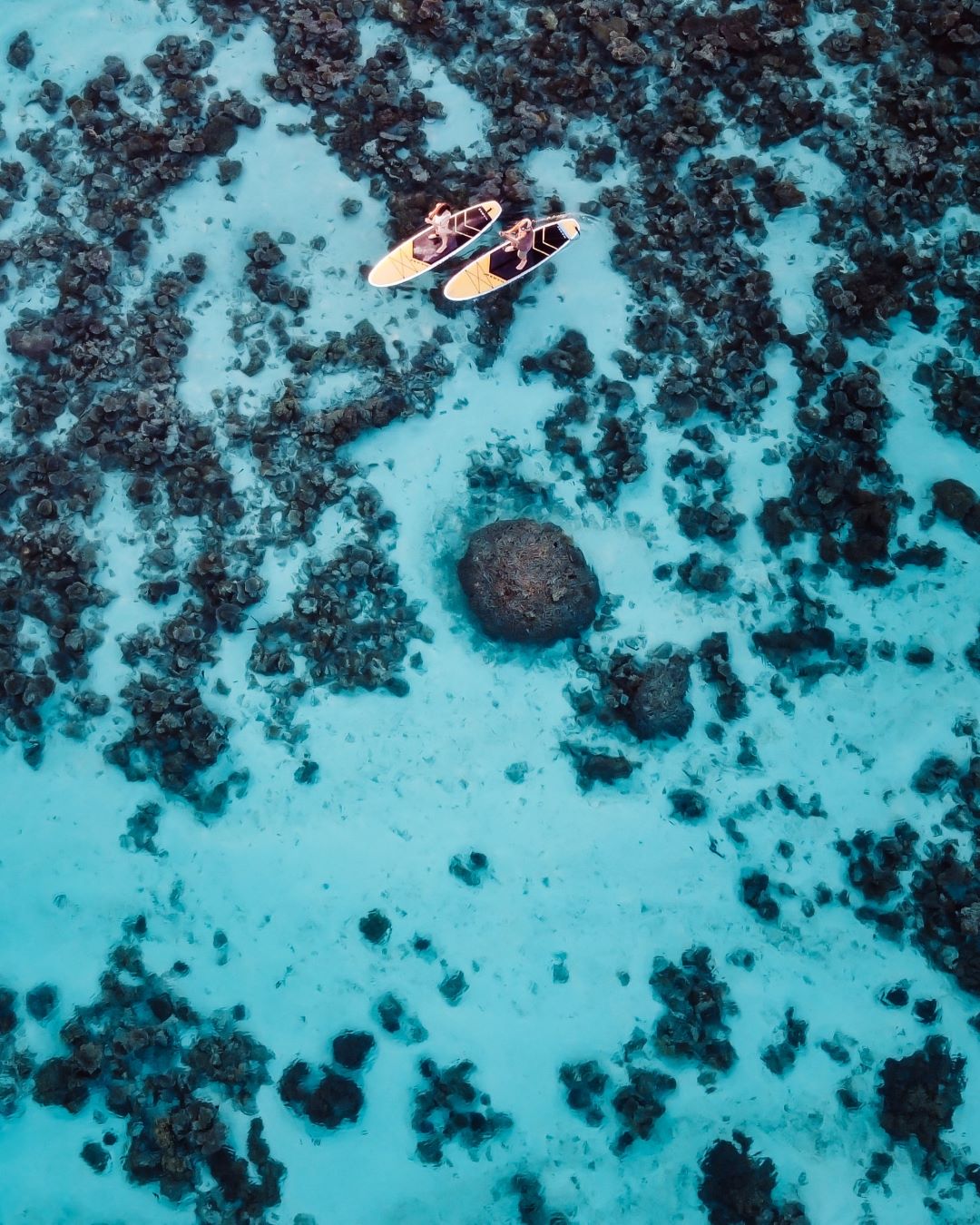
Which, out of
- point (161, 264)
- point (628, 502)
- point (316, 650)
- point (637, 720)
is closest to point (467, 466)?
point (628, 502)

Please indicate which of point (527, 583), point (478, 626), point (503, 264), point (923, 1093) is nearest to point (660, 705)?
point (527, 583)

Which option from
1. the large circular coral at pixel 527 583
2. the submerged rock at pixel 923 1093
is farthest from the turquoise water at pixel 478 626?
the large circular coral at pixel 527 583

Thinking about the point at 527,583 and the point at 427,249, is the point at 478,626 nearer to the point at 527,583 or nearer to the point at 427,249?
the point at 527,583

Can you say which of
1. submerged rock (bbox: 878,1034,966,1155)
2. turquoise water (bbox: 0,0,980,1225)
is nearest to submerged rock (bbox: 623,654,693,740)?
turquoise water (bbox: 0,0,980,1225)

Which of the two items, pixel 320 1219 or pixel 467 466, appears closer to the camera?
pixel 320 1219

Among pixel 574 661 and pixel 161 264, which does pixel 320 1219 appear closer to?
pixel 574 661

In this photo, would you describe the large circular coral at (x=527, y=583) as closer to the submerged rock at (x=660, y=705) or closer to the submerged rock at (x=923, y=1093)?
the submerged rock at (x=660, y=705)
